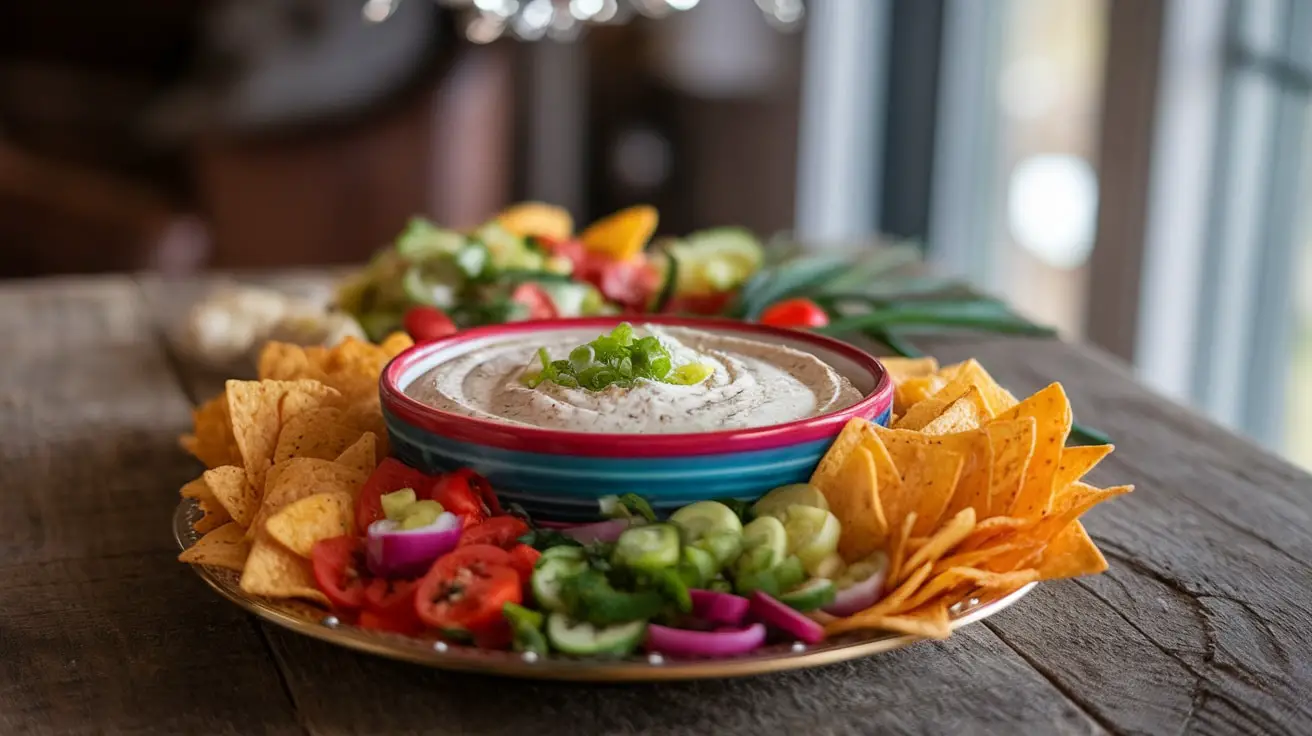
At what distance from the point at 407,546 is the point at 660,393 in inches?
10.4

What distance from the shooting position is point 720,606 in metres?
1.01

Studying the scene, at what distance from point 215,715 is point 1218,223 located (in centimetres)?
281

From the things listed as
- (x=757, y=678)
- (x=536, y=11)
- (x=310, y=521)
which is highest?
(x=536, y=11)

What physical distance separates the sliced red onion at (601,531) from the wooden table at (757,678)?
112 millimetres

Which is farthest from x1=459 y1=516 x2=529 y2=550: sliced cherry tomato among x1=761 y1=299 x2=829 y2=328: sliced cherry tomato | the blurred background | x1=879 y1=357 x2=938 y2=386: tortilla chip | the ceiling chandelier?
the blurred background

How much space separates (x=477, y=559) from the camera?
106 cm

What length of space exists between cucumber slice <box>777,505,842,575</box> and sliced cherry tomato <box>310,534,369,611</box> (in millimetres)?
322

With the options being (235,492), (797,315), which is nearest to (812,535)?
(235,492)

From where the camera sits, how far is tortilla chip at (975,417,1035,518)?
3.61ft

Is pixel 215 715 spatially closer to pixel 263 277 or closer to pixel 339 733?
pixel 339 733

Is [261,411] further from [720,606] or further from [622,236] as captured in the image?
[622,236]

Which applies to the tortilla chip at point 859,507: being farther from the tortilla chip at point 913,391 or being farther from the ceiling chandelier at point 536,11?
the ceiling chandelier at point 536,11

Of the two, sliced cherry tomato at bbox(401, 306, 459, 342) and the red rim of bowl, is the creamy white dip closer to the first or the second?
the red rim of bowl

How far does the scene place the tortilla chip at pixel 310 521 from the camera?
3.48ft
